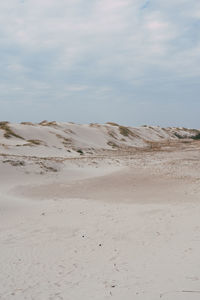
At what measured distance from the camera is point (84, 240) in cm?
1092

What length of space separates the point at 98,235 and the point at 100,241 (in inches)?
26.1

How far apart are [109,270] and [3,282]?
3190 millimetres

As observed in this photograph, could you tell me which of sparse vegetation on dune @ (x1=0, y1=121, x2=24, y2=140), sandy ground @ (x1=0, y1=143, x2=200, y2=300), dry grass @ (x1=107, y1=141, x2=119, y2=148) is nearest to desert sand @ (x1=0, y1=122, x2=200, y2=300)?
sandy ground @ (x1=0, y1=143, x2=200, y2=300)

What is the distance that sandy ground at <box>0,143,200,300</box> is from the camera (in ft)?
23.9

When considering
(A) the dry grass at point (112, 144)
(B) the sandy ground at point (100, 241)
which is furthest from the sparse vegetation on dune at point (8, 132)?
(B) the sandy ground at point (100, 241)

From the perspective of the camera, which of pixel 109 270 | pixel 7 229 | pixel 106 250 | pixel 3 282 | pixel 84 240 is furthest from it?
pixel 7 229

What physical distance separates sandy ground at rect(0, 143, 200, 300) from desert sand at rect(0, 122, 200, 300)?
3 centimetres

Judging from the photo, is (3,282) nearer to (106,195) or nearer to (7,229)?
(7,229)

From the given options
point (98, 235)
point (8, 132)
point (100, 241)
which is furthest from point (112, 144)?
point (100, 241)

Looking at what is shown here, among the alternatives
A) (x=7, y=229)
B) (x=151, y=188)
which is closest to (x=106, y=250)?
(x=7, y=229)

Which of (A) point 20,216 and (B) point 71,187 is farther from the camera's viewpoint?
(B) point 71,187

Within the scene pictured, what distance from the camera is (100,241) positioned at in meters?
10.8

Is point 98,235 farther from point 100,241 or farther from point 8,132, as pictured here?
point 8,132

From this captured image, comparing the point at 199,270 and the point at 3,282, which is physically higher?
the point at 199,270
